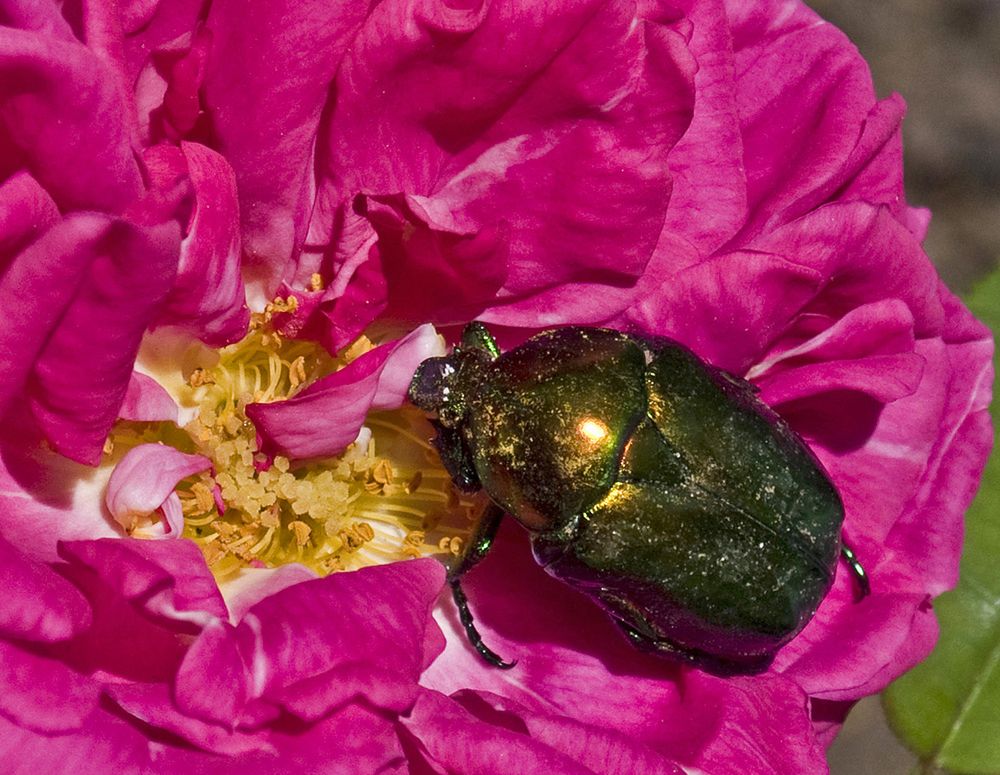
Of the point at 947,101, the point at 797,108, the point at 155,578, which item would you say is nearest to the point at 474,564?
the point at 155,578

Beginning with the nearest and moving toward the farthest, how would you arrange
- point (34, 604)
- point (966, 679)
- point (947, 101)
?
point (34, 604), point (966, 679), point (947, 101)

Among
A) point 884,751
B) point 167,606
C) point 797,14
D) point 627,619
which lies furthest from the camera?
point 884,751

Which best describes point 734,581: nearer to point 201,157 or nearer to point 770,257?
point 770,257

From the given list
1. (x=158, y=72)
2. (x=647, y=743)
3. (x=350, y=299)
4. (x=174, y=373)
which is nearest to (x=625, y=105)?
(x=350, y=299)

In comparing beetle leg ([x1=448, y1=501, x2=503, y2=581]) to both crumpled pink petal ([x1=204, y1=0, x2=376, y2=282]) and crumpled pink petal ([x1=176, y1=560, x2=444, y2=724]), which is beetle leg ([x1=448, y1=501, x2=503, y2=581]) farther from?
crumpled pink petal ([x1=204, y1=0, x2=376, y2=282])

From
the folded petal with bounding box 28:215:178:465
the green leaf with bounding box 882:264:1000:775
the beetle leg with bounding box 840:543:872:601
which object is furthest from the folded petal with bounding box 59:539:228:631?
the green leaf with bounding box 882:264:1000:775

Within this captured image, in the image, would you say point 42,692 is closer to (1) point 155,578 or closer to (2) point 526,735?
(1) point 155,578
